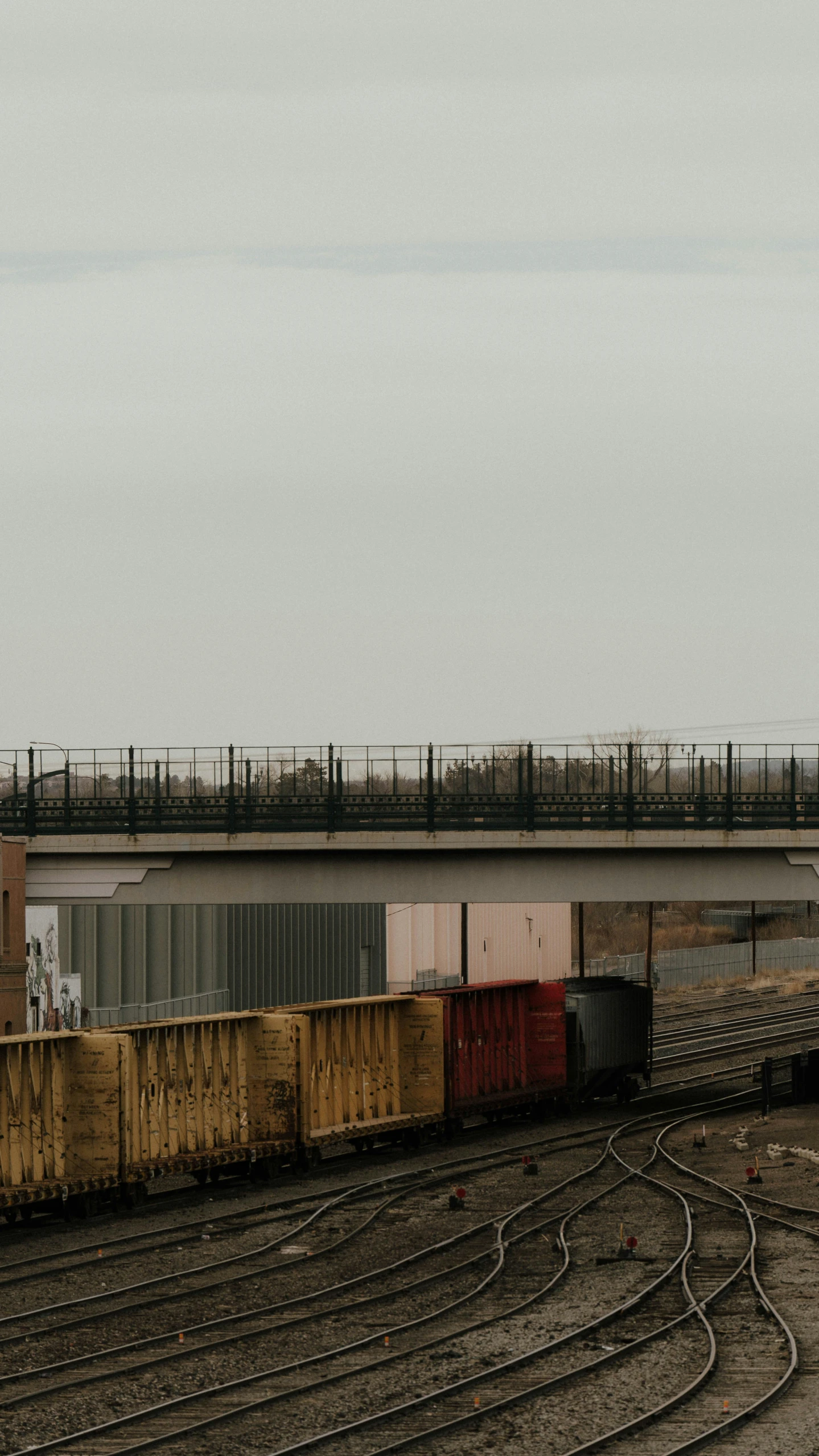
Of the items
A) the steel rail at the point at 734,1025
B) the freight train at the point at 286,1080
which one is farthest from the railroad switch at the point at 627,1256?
the steel rail at the point at 734,1025

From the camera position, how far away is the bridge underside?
3606 cm

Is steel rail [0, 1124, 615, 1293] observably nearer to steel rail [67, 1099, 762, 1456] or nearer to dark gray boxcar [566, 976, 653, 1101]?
dark gray boxcar [566, 976, 653, 1101]

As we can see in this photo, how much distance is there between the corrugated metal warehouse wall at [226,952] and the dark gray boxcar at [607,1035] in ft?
55.5

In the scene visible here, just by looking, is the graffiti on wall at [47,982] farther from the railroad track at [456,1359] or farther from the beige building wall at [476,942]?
the railroad track at [456,1359]

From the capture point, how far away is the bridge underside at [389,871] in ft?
118

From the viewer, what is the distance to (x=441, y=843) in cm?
3578

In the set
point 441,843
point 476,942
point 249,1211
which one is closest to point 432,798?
point 441,843

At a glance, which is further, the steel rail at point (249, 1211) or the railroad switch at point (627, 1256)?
the steel rail at point (249, 1211)

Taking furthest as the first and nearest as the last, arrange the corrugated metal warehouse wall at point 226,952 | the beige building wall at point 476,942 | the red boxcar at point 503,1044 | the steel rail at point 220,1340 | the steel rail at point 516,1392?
1. the beige building wall at point 476,942
2. the corrugated metal warehouse wall at point 226,952
3. the red boxcar at point 503,1044
4. the steel rail at point 220,1340
5. the steel rail at point 516,1392

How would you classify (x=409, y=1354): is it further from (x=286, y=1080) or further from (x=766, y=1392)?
(x=286, y=1080)

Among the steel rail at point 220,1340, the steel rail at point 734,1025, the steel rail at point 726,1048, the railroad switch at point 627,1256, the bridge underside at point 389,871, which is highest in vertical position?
the bridge underside at point 389,871

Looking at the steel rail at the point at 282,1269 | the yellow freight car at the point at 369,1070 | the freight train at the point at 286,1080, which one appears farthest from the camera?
the yellow freight car at the point at 369,1070

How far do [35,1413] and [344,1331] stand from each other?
402 centimetres

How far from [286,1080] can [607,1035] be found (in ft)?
38.1
